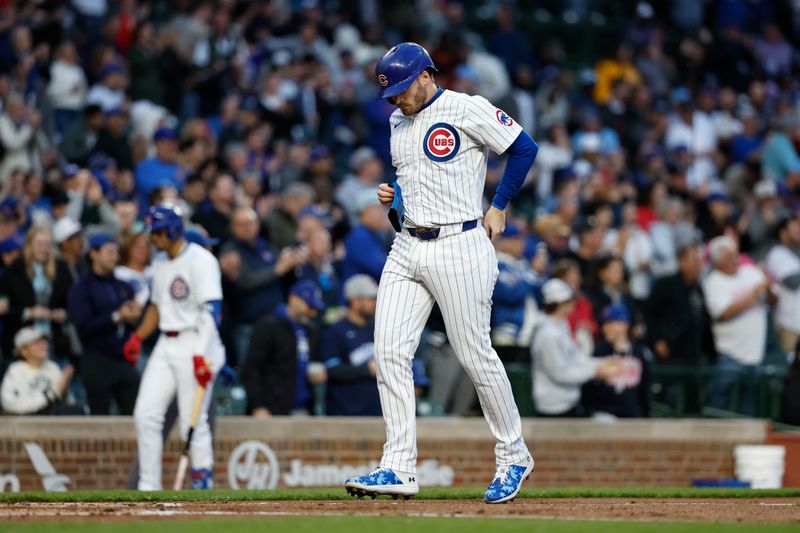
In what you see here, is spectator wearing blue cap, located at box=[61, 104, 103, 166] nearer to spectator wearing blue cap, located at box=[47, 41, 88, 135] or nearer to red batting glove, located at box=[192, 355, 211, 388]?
spectator wearing blue cap, located at box=[47, 41, 88, 135]

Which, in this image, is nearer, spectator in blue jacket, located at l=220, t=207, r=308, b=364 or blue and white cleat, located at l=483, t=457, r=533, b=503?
blue and white cleat, located at l=483, t=457, r=533, b=503

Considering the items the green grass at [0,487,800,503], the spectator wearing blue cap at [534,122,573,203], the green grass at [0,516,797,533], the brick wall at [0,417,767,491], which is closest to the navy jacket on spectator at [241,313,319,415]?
the brick wall at [0,417,767,491]

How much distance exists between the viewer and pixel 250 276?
13609 mm

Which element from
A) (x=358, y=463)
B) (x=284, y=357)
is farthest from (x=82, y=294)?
(x=358, y=463)

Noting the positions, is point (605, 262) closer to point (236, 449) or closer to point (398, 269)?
point (236, 449)

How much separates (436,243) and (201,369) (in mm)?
3097

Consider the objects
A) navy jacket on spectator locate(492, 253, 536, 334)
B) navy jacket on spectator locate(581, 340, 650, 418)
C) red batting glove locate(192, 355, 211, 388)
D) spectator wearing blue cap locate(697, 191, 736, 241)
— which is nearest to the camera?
red batting glove locate(192, 355, 211, 388)

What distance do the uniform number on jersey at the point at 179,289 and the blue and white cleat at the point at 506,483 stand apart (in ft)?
11.3

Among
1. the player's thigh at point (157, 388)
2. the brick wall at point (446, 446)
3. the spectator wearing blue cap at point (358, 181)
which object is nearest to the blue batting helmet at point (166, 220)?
the player's thigh at point (157, 388)

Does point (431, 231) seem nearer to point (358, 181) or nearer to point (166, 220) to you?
point (166, 220)

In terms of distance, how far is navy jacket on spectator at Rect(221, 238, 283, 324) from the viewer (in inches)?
536

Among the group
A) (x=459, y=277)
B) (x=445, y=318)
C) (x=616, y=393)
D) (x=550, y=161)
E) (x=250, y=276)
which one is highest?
(x=550, y=161)

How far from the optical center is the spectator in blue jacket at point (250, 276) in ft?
44.7

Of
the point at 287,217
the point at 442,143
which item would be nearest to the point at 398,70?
the point at 442,143
